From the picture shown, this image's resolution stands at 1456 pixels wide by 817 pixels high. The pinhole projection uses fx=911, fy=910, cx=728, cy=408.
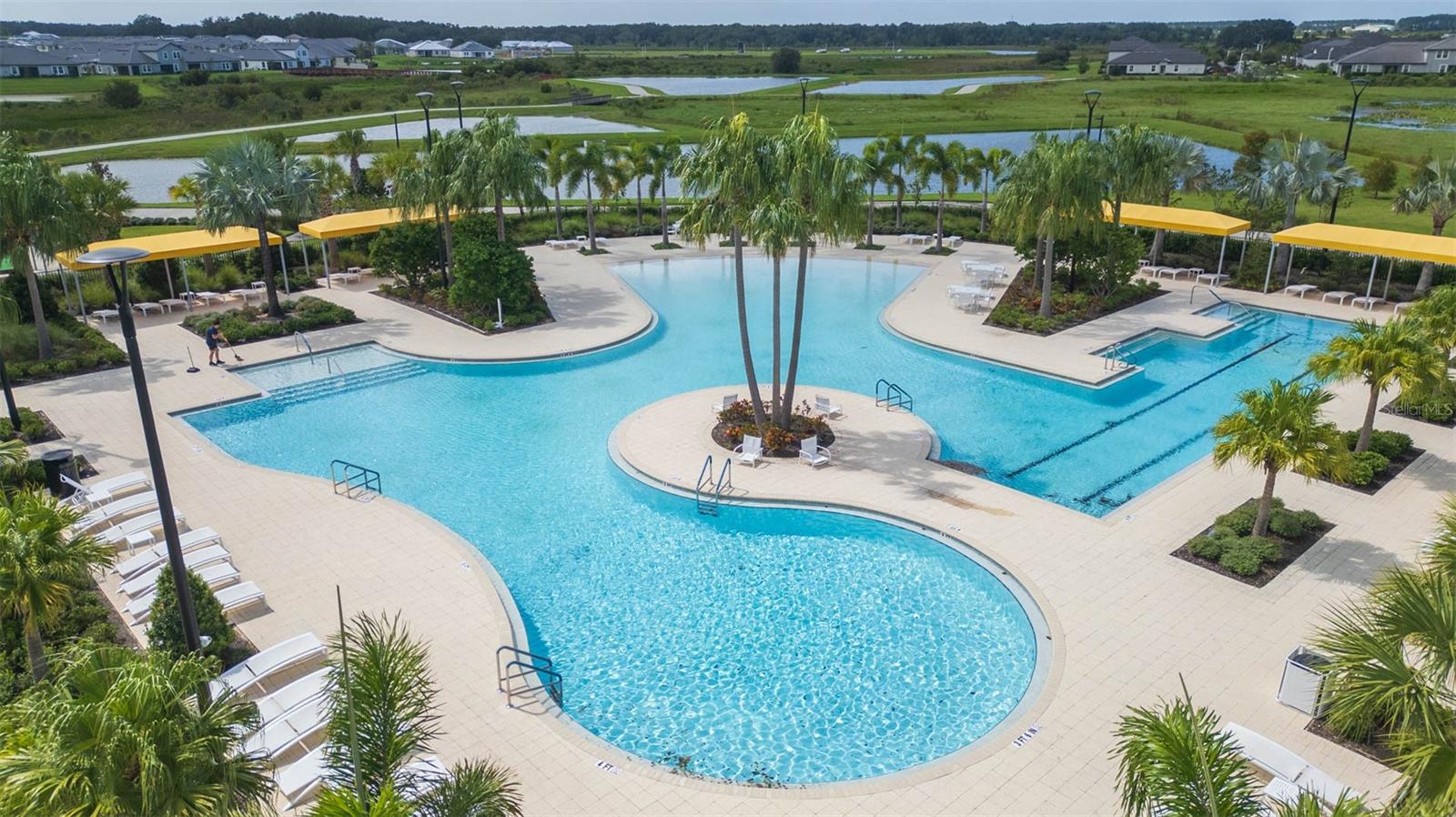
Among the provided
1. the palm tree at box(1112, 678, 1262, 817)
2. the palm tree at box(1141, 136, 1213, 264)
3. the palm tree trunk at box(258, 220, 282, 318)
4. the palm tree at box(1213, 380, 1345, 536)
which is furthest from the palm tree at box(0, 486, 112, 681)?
the palm tree at box(1141, 136, 1213, 264)

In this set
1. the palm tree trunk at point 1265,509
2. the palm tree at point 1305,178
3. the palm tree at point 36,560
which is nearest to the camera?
the palm tree at point 36,560

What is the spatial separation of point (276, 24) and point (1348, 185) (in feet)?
702

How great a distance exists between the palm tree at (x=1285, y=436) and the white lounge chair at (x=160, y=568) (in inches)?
689

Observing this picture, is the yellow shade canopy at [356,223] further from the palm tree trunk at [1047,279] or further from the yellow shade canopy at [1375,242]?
the yellow shade canopy at [1375,242]

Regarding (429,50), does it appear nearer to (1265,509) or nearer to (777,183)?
(777,183)

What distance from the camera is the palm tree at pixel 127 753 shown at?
6676 millimetres

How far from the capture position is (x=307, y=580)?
1563 cm

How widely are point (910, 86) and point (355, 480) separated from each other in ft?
384

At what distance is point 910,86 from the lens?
403ft

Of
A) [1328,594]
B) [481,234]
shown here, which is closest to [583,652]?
[1328,594]

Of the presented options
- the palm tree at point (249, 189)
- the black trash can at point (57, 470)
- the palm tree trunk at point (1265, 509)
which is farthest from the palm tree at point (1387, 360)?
the palm tree at point (249, 189)

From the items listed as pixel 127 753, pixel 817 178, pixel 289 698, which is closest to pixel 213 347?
pixel 289 698

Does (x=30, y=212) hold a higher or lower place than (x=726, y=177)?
lower

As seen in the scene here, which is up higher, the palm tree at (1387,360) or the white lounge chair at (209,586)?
the palm tree at (1387,360)
